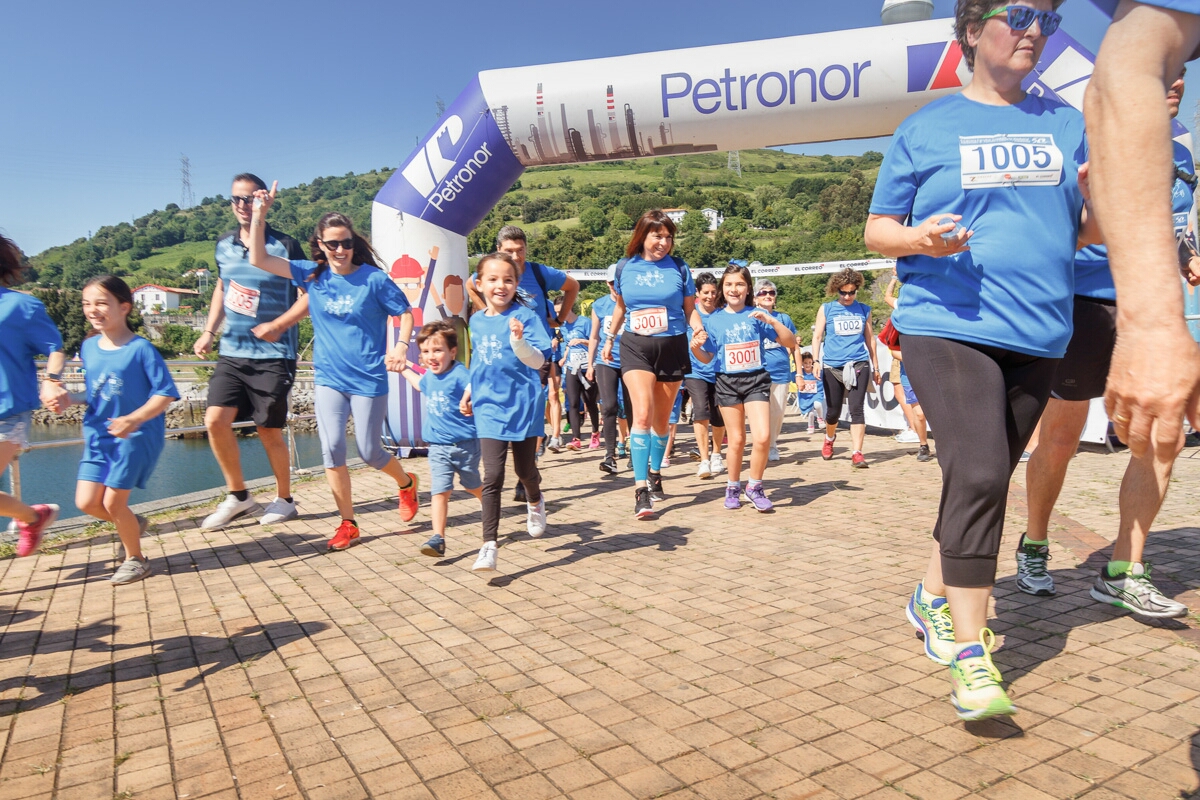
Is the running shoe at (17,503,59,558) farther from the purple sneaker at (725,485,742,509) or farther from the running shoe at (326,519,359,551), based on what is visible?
the purple sneaker at (725,485,742,509)

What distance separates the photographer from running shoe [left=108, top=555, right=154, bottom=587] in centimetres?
440

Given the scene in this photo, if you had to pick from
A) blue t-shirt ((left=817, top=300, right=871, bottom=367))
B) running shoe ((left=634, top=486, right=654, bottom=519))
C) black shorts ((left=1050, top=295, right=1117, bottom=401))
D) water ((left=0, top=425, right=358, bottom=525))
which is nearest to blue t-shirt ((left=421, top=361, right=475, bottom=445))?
running shoe ((left=634, top=486, right=654, bottom=519))

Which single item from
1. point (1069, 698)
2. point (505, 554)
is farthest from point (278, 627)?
point (1069, 698)

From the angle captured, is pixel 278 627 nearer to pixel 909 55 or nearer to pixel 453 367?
pixel 453 367

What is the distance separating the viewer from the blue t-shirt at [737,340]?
6.30 meters

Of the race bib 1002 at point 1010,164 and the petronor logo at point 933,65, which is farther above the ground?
the petronor logo at point 933,65

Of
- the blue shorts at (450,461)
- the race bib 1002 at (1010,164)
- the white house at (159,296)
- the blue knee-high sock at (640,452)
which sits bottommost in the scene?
the blue knee-high sock at (640,452)

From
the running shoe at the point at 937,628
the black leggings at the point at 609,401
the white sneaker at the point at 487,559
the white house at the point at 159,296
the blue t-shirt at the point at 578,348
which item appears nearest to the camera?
the running shoe at the point at 937,628

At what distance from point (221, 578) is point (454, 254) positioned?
5.77m

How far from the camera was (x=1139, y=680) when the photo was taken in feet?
9.00

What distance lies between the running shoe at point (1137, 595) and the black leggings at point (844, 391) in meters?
4.88

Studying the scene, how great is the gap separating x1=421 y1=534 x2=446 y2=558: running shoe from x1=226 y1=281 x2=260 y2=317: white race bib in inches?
85.4

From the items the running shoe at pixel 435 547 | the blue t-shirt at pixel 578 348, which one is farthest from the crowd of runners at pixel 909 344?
the blue t-shirt at pixel 578 348

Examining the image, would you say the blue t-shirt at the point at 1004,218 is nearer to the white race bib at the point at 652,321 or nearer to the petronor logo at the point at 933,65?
the white race bib at the point at 652,321
